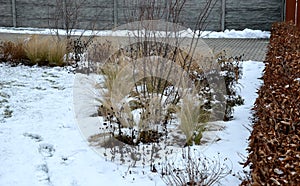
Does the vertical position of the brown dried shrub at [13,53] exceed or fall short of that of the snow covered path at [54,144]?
it exceeds it

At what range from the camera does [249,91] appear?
6379mm

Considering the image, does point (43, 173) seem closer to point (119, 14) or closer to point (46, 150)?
point (46, 150)

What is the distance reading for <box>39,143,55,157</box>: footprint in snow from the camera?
420cm

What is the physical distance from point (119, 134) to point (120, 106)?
0.52m

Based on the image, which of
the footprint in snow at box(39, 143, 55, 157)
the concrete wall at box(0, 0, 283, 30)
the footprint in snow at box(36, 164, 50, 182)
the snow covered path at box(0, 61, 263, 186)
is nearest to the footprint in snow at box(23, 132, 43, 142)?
the snow covered path at box(0, 61, 263, 186)

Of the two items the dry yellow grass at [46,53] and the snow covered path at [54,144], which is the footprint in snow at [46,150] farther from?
the dry yellow grass at [46,53]

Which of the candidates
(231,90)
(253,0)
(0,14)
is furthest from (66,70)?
(0,14)

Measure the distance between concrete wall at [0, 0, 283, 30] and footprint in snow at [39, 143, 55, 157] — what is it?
9281mm

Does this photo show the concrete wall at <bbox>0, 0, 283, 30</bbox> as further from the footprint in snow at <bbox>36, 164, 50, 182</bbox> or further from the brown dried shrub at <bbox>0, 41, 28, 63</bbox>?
the footprint in snow at <bbox>36, 164, 50, 182</bbox>

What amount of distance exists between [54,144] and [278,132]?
2337 mm

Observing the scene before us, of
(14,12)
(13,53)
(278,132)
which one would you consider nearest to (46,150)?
(278,132)

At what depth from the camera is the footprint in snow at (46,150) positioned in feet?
13.8

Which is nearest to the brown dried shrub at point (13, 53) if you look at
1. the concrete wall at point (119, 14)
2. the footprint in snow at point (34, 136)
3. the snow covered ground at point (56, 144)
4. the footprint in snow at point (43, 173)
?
the snow covered ground at point (56, 144)

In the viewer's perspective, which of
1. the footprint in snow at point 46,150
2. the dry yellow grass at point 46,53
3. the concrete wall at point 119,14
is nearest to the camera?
the footprint in snow at point 46,150
